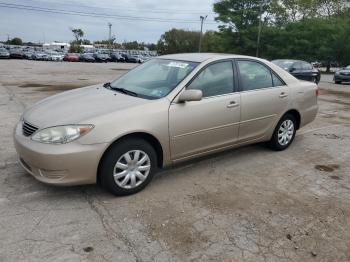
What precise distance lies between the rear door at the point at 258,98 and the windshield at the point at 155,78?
0.88 meters

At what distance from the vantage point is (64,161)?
138 inches

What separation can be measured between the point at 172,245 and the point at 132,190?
1036 millimetres

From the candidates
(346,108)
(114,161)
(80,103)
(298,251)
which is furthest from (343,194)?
(346,108)

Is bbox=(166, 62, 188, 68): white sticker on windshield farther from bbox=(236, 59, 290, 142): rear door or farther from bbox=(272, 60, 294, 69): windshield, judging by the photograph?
bbox=(272, 60, 294, 69): windshield

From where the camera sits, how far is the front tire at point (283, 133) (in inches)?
221

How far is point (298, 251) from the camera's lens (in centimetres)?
308

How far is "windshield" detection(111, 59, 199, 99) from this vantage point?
4.34 m

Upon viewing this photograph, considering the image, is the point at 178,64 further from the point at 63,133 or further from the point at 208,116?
the point at 63,133

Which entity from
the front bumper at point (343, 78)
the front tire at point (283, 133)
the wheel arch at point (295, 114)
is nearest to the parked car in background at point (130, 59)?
the front bumper at point (343, 78)

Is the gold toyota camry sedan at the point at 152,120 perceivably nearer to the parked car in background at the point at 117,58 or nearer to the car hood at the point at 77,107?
the car hood at the point at 77,107

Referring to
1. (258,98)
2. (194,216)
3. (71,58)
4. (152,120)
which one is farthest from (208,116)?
(71,58)

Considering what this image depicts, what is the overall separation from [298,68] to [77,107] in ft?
54.5

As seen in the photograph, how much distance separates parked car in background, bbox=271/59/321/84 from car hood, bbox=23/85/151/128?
1513 centimetres

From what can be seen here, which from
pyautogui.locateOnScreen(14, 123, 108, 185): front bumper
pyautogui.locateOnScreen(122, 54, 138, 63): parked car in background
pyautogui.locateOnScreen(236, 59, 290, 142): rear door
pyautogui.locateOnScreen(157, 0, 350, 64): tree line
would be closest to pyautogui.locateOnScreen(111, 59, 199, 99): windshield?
pyautogui.locateOnScreen(236, 59, 290, 142): rear door
